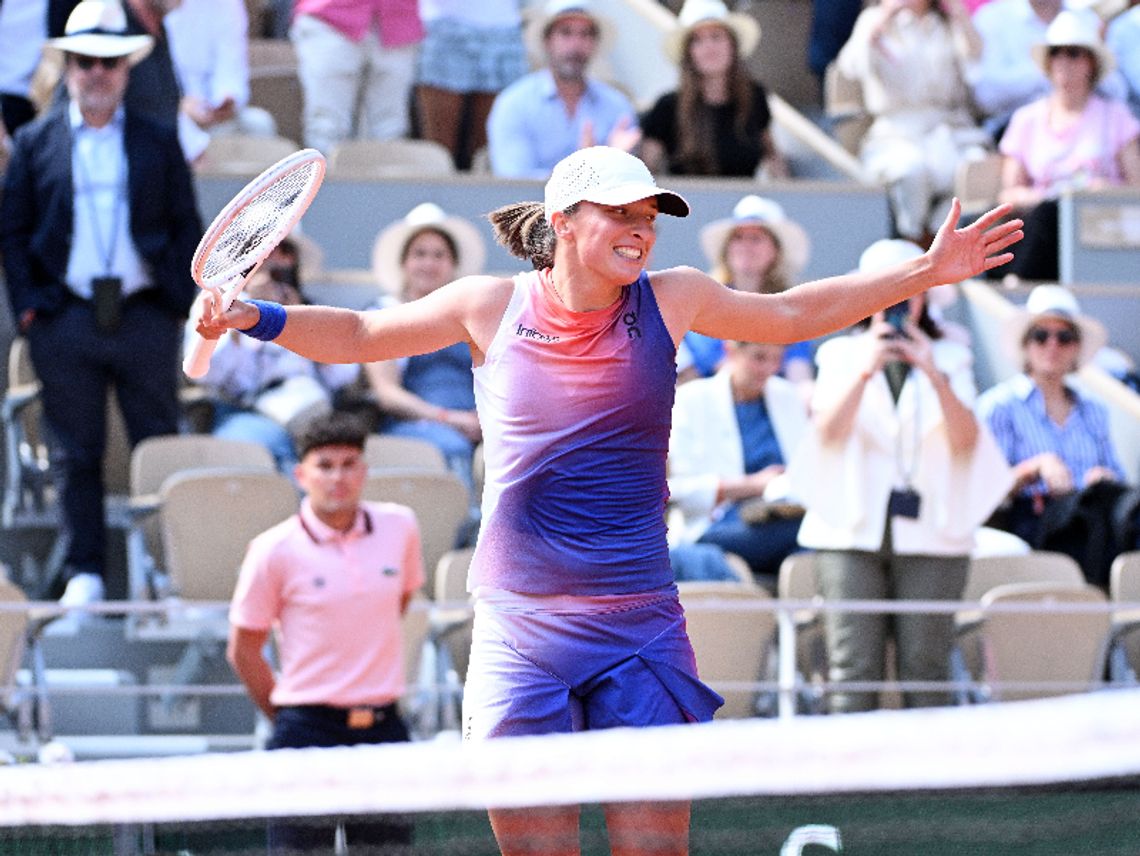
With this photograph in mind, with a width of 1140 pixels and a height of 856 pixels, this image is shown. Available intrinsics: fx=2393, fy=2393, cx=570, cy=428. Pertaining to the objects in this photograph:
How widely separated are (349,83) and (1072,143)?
3636 millimetres

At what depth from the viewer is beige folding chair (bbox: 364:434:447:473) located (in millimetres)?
9414

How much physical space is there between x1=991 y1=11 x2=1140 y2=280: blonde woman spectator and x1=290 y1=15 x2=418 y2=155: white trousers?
308 cm

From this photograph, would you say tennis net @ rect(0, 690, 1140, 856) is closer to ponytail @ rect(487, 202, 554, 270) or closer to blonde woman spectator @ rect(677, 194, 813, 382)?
ponytail @ rect(487, 202, 554, 270)

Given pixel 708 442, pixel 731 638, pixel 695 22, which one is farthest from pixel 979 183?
pixel 731 638

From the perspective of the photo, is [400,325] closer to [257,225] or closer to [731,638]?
[257,225]

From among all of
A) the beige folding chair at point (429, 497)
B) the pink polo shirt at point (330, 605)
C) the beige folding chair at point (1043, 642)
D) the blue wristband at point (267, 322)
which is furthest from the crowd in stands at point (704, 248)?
the blue wristband at point (267, 322)

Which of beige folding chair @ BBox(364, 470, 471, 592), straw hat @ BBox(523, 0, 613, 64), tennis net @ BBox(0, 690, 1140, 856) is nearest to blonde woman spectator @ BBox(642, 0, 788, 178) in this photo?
straw hat @ BBox(523, 0, 613, 64)

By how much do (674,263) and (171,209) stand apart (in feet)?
9.48

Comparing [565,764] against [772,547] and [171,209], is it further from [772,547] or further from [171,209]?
[171,209]

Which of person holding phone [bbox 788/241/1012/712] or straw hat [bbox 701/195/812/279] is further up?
straw hat [bbox 701/195/812/279]

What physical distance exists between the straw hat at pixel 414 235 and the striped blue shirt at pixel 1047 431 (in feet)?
7.50

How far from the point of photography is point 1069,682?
28.0ft

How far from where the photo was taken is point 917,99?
12.4 meters

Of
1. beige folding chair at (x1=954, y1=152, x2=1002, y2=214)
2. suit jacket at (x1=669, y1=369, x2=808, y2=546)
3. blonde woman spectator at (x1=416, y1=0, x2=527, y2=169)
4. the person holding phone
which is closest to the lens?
the person holding phone
